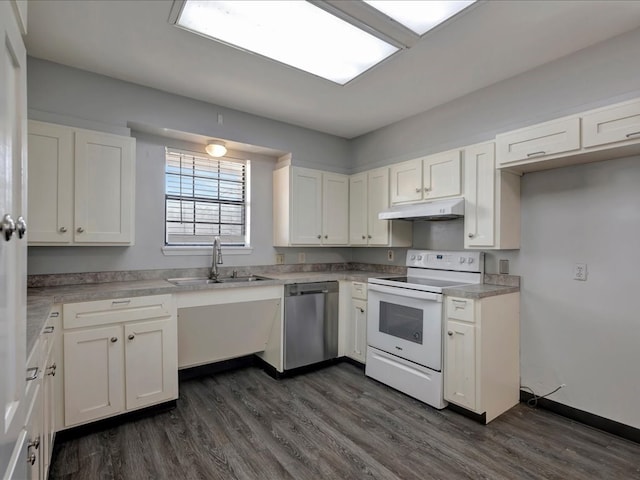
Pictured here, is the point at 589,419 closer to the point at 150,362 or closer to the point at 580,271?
the point at 580,271

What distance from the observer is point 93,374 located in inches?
88.6

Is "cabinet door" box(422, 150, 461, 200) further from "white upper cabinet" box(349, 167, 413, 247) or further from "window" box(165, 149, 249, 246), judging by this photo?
"window" box(165, 149, 249, 246)

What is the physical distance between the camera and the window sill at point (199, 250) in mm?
3146

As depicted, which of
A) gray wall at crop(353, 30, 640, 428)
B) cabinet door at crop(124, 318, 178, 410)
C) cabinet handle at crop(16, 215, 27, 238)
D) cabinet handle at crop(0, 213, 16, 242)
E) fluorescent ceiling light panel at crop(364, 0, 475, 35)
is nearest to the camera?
cabinet handle at crop(0, 213, 16, 242)

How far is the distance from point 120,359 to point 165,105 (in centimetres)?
211

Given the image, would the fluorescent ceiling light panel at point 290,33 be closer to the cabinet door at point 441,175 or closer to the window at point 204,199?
the cabinet door at point 441,175

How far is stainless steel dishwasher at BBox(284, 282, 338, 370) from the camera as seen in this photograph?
322 centimetres

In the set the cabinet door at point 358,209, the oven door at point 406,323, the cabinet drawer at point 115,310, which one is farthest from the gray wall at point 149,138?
the oven door at point 406,323

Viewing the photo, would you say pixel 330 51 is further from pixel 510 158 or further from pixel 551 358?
pixel 551 358

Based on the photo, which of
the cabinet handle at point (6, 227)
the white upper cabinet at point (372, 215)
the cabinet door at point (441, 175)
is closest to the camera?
the cabinet handle at point (6, 227)

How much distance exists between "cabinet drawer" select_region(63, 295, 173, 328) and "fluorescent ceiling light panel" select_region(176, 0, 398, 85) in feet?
6.05

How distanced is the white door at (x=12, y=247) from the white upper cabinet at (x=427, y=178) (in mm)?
2847

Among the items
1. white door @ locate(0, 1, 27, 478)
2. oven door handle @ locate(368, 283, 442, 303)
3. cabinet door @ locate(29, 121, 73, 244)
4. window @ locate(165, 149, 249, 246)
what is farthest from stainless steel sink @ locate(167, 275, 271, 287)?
white door @ locate(0, 1, 27, 478)

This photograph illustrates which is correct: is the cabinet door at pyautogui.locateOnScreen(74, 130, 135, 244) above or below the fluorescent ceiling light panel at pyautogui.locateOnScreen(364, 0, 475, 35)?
below
